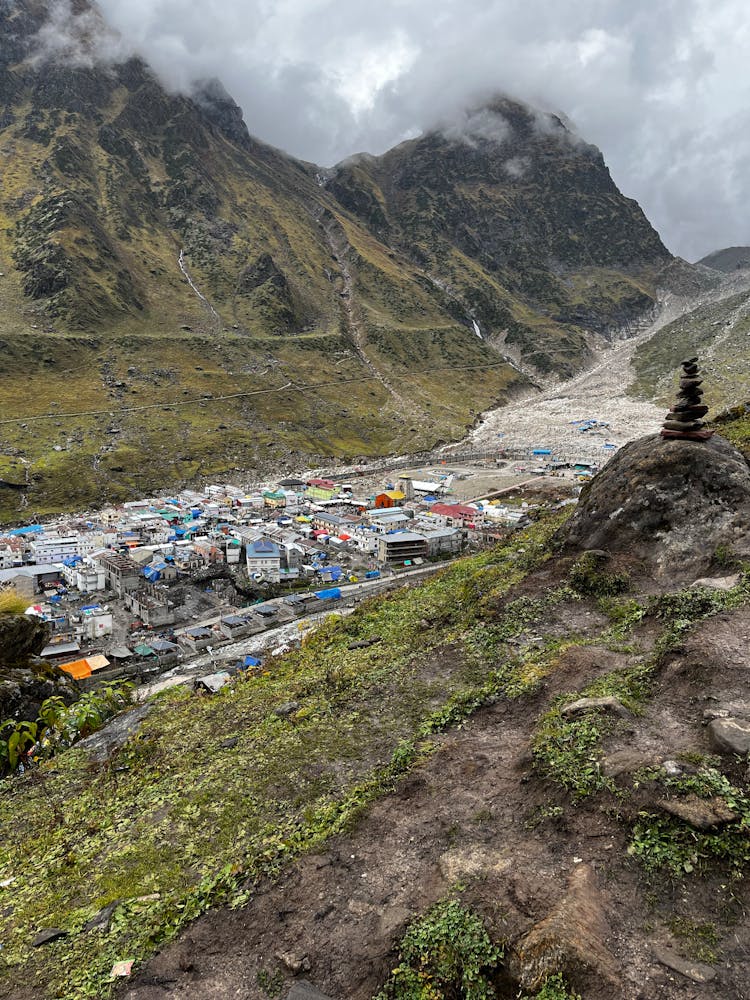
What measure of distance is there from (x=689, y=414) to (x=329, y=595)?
36761 millimetres

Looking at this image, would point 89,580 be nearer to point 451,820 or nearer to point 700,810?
point 451,820

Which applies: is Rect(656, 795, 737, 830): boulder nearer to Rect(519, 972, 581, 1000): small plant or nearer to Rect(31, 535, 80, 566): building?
Rect(519, 972, 581, 1000): small plant

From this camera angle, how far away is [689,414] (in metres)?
16.4

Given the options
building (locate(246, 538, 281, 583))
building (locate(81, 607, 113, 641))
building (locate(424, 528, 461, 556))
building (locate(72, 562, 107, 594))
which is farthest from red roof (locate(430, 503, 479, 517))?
building (locate(81, 607, 113, 641))

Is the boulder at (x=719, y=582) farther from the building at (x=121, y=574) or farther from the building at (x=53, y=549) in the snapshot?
the building at (x=53, y=549)

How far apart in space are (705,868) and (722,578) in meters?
8.16

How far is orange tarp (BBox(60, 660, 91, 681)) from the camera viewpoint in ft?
116

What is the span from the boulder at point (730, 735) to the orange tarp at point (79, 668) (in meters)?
36.7

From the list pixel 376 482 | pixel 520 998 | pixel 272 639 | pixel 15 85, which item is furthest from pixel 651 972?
pixel 15 85

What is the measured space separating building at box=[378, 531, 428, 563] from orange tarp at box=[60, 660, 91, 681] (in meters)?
30.2

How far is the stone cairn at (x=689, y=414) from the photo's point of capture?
16.1 metres

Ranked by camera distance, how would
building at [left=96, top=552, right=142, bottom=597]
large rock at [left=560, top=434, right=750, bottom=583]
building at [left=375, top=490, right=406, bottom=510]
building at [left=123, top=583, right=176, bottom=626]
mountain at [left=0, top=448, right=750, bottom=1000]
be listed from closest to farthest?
mountain at [left=0, top=448, right=750, bottom=1000], large rock at [left=560, top=434, right=750, bottom=583], building at [left=123, top=583, right=176, bottom=626], building at [left=96, top=552, right=142, bottom=597], building at [left=375, top=490, right=406, bottom=510]

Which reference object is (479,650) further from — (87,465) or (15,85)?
(15,85)

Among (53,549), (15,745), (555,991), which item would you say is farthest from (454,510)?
(555,991)
